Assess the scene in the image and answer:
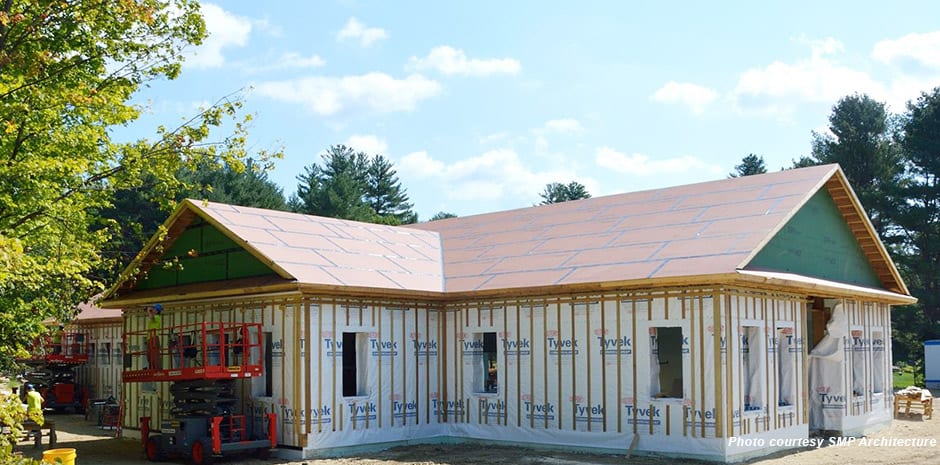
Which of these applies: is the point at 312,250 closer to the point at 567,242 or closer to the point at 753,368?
the point at 567,242

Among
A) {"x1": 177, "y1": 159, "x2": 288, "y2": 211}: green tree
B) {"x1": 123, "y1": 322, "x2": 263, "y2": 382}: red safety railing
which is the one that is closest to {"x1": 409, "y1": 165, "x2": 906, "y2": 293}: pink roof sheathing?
{"x1": 123, "y1": 322, "x2": 263, "y2": 382}: red safety railing

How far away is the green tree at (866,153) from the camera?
154ft

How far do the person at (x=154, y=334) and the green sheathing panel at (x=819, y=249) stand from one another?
11331mm

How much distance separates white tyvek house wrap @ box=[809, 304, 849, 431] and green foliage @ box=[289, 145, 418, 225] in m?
36.5

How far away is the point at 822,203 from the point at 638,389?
6339 mm

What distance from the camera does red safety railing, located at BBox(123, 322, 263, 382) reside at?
1673 cm

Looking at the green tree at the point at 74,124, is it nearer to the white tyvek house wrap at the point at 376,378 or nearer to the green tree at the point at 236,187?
the white tyvek house wrap at the point at 376,378

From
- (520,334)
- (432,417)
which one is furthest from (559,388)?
(432,417)

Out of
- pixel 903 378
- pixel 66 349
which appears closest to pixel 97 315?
pixel 66 349

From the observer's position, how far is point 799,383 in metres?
18.1

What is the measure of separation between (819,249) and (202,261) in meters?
12.7

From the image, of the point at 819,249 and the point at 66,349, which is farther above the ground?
the point at 819,249

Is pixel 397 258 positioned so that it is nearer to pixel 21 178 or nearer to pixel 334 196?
pixel 21 178

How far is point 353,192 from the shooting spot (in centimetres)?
5641
